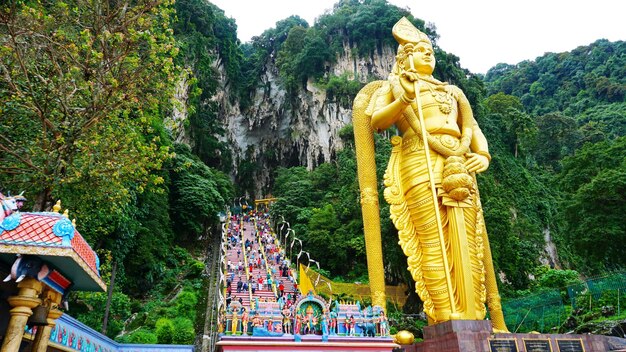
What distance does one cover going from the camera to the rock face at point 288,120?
105 feet

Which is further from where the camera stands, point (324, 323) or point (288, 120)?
point (288, 120)

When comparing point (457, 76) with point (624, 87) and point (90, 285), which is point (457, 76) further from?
point (90, 285)

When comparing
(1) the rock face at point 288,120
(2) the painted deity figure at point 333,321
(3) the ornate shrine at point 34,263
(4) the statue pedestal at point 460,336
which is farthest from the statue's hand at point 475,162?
(1) the rock face at point 288,120

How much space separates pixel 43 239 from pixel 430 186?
526 centimetres

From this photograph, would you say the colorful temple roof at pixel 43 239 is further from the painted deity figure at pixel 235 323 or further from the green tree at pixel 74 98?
the painted deity figure at pixel 235 323

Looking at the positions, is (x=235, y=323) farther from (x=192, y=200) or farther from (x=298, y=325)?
(x=192, y=200)

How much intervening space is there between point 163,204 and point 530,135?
76.9 ft

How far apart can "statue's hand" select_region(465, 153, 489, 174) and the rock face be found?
23343 mm

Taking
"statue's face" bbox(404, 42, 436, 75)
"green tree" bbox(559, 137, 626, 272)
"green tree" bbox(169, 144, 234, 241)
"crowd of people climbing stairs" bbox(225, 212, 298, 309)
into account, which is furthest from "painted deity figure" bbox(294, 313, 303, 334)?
"green tree" bbox(169, 144, 234, 241)

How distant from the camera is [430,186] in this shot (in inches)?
268

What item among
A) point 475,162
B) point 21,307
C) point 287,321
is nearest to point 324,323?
point 287,321

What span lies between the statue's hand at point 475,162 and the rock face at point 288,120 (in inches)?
919

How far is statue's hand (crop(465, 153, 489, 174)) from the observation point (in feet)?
23.6

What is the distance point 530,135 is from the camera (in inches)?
1160
